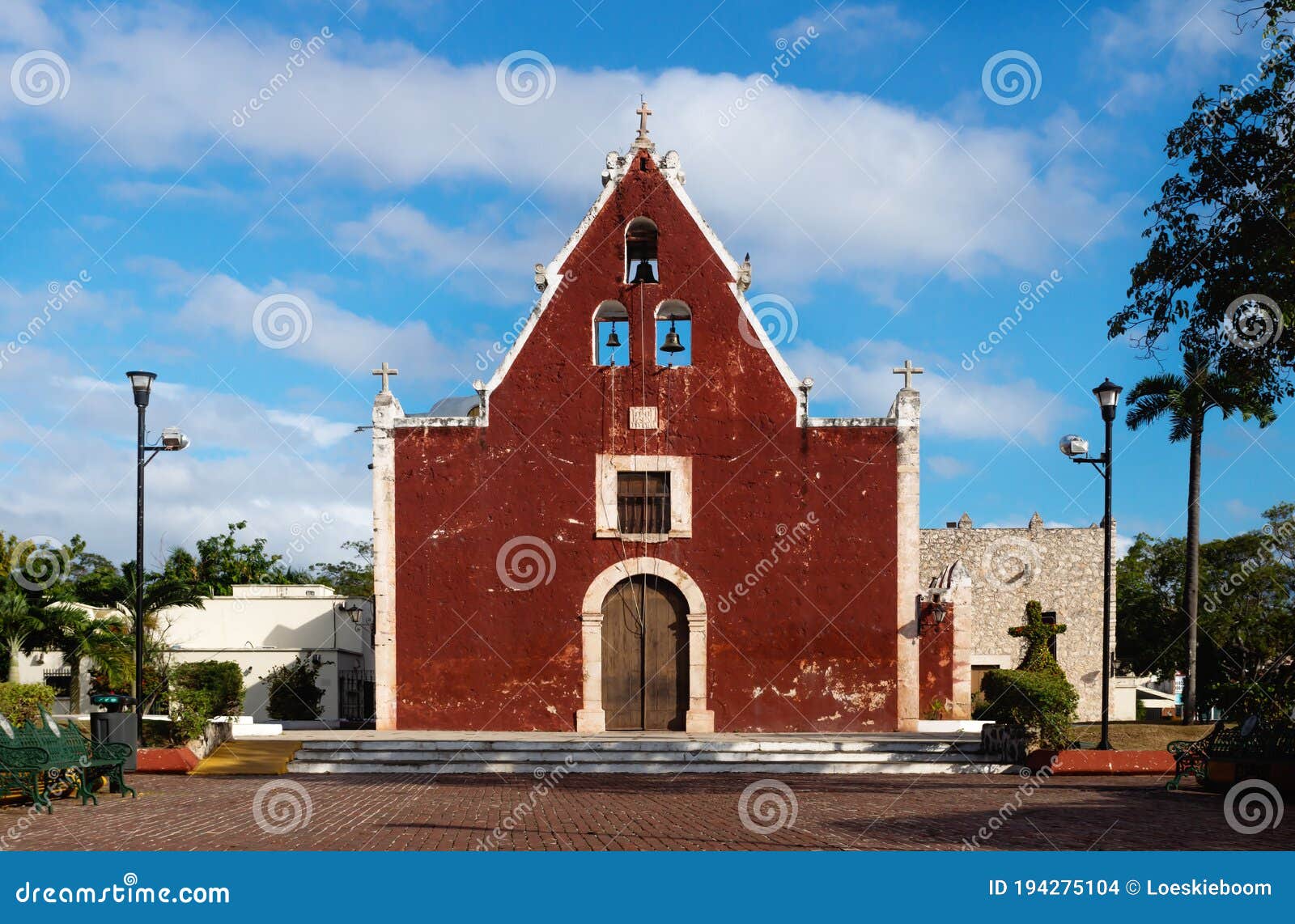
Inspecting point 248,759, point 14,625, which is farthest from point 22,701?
point 14,625

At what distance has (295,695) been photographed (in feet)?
92.0

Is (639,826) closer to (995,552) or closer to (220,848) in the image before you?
(220,848)

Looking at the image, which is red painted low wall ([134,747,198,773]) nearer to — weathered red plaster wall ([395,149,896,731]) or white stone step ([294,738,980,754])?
white stone step ([294,738,980,754])

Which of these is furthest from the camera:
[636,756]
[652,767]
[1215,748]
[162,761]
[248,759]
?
[248,759]

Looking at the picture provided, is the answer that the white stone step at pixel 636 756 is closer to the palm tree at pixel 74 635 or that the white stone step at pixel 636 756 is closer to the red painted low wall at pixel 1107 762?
the red painted low wall at pixel 1107 762

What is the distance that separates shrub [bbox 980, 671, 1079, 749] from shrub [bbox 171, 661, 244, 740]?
1166 cm

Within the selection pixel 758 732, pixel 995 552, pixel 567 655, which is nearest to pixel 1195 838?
pixel 758 732

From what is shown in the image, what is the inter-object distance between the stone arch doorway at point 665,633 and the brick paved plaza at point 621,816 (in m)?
4.03

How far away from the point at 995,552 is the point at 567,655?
643 inches

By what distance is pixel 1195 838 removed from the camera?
34.4 ft

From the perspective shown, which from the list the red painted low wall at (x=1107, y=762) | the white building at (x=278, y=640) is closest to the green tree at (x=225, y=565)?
the white building at (x=278, y=640)

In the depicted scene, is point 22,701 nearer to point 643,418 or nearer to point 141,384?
point 141,384

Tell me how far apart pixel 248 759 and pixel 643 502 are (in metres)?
7.43

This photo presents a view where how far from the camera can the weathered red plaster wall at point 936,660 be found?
21.5 metres
